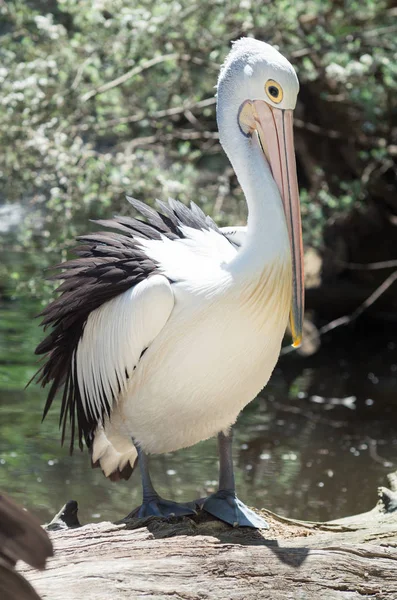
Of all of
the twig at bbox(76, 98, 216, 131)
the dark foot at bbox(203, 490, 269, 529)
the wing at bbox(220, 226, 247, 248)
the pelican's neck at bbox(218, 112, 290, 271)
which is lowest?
the dark foot at bbox(203, 490, 269, 529)

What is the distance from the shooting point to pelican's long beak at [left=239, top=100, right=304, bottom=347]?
318 centimetres

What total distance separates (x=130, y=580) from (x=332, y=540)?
0.77 meters

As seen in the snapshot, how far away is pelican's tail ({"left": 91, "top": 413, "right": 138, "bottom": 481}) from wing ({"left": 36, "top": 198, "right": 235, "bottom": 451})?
0.05m

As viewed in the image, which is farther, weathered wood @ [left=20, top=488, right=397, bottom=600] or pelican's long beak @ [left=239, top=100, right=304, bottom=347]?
pelican's long beak @ [left=239, top=100, right=304, bottom=347]

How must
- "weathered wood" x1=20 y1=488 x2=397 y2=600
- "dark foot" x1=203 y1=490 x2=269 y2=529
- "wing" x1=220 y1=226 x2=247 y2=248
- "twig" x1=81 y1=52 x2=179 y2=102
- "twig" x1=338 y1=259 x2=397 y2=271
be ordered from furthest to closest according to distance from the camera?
"twig" x1=338 y1=259 x2=397 y2=271
"twig" x1=81 y1=52 x2=179 y2=102
"wing" x1=220 y1=226 x2=247 y2=248
"dark foot" x1=203 y1=490 x2=269 y2=529
"weathered wood" x1=20 y1=488 x2=397 y2=600

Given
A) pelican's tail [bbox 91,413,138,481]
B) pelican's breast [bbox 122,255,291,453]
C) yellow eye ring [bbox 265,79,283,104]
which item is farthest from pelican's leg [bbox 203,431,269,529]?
yellow eye ring [bbox 265,79,283,104]

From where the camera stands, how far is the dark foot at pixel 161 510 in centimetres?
313

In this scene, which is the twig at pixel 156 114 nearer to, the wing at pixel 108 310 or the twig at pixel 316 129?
the twig at pixel 316 129

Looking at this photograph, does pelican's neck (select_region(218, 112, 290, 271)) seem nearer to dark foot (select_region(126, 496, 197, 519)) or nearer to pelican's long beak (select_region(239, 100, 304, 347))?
pelican's long beak (select_region(239, 100, 304, 347))

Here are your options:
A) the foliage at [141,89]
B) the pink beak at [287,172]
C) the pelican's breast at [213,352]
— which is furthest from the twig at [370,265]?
the pelican's breast at [213,352]

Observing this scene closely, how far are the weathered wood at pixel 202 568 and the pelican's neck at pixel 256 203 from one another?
914mm

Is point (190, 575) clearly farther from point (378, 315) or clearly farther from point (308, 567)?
point (378, 315)

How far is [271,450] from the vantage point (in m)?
5.83

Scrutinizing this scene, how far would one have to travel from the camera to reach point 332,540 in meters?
2.94
